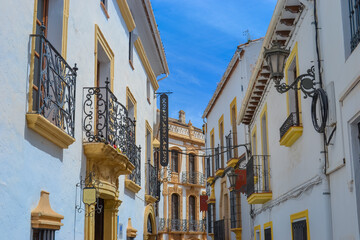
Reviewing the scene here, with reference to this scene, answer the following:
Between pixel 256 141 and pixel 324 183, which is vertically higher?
pixel 256 141

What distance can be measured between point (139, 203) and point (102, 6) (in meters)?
6.45

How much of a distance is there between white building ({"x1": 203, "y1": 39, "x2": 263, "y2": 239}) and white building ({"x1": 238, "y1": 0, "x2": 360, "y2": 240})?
17.2 feet

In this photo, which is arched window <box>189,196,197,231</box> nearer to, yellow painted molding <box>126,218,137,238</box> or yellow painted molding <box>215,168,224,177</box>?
yellow painted molding <box>215,168,224,177</box>

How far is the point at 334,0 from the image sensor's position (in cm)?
721

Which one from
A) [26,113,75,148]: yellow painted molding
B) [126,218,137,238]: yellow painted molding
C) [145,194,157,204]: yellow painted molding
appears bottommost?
[126,218,137,238]: yellow painted molding

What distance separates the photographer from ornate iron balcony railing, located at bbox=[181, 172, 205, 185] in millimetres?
36781

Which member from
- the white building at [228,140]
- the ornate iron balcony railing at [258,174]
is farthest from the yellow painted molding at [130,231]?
the white building at [228,140]

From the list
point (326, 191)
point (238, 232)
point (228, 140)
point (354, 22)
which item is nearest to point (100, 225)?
point (326, 191)

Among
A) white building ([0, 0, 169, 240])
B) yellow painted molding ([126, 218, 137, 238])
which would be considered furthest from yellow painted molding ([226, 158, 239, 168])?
yellow painted molding ([126, 218, 137, 238])

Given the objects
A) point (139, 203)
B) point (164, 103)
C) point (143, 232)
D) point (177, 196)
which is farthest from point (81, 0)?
point (177, 196)

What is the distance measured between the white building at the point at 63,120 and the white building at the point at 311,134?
122 inches

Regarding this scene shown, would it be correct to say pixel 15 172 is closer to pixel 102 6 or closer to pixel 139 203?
pixel 102 6

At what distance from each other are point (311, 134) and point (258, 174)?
5045 mm

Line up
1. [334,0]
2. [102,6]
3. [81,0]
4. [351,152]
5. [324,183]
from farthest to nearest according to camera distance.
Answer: [102,6] < [81,0] < [324,183] < [334,0] < [351,152]
